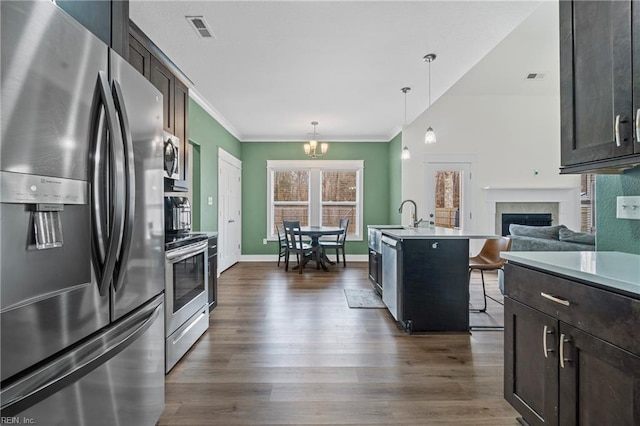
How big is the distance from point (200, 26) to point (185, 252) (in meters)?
1.79

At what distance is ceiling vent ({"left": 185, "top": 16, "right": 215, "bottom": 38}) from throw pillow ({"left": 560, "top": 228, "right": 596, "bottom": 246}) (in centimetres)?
411

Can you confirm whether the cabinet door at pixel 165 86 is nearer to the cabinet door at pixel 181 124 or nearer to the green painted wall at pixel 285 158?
the cabinet door at pixel 181 124

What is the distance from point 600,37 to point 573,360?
Answer: 128 cm

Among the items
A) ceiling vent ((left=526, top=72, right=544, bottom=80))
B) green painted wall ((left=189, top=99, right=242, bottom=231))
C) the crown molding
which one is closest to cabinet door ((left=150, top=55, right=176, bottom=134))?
the crown molding

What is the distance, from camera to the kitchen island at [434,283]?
2916mm

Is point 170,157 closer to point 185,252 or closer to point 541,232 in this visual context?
point 185,252

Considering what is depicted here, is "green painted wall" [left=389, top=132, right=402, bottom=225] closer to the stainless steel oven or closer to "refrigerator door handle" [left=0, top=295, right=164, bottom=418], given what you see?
the stainless steel oven

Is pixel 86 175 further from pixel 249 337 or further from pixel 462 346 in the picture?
pixel 462 346

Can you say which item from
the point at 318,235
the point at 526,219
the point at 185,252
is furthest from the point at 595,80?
the point at 526,219

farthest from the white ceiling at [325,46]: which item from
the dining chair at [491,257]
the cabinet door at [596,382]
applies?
the cabinet door at [596,382]

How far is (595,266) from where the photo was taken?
4.16 ft

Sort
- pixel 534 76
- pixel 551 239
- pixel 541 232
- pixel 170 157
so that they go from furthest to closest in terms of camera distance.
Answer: pixel 534 76 → pixel 541 232 → pixel 551 239 → pixel 170 157

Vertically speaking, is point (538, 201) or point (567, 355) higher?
point (538, 201)

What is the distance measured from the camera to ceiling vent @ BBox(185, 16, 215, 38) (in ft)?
8.13
